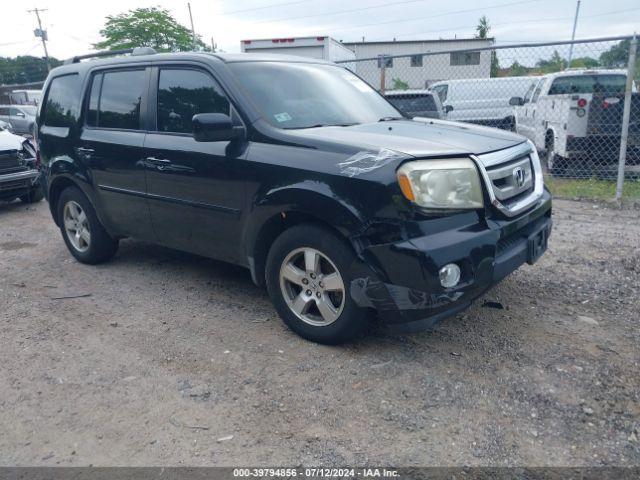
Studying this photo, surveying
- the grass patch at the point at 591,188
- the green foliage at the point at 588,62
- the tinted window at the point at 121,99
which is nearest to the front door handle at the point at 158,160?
the tinted window at the point at 121,99

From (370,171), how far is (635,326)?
2221 mm

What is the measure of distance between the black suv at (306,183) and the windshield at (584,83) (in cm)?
745

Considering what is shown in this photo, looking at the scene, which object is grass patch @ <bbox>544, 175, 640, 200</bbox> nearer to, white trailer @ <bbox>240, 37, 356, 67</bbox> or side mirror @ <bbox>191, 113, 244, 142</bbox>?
side mirror @ <bbox>191, 113, 244, 142</bbox>

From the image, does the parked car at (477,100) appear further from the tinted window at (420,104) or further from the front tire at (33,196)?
the front tire at (33,196)

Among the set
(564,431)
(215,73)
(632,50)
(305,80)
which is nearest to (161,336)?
(215,73)

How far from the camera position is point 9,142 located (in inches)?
335

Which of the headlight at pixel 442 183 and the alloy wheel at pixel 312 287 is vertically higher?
the headlight at pixel 442 183

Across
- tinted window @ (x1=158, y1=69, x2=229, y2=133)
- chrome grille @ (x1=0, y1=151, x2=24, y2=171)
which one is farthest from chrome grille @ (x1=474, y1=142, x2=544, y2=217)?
chrome grille @ (x1=0, y1=151, x2=24, y2=171)

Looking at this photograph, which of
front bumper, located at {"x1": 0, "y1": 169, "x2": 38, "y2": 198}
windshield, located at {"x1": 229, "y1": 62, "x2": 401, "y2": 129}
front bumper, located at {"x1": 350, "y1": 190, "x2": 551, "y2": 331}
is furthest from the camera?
front bumper, located at {"x1": 0, "y1": 169, "x2": 38, "y2": 198}

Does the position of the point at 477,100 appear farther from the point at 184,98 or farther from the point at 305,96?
the point at 184,98

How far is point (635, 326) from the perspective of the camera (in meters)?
3.83

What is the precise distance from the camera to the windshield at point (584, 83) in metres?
10.4

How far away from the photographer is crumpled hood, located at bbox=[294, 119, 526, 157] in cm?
330

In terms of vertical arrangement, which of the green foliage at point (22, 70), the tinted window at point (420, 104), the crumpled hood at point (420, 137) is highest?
the green foliage at point (22, 70)
